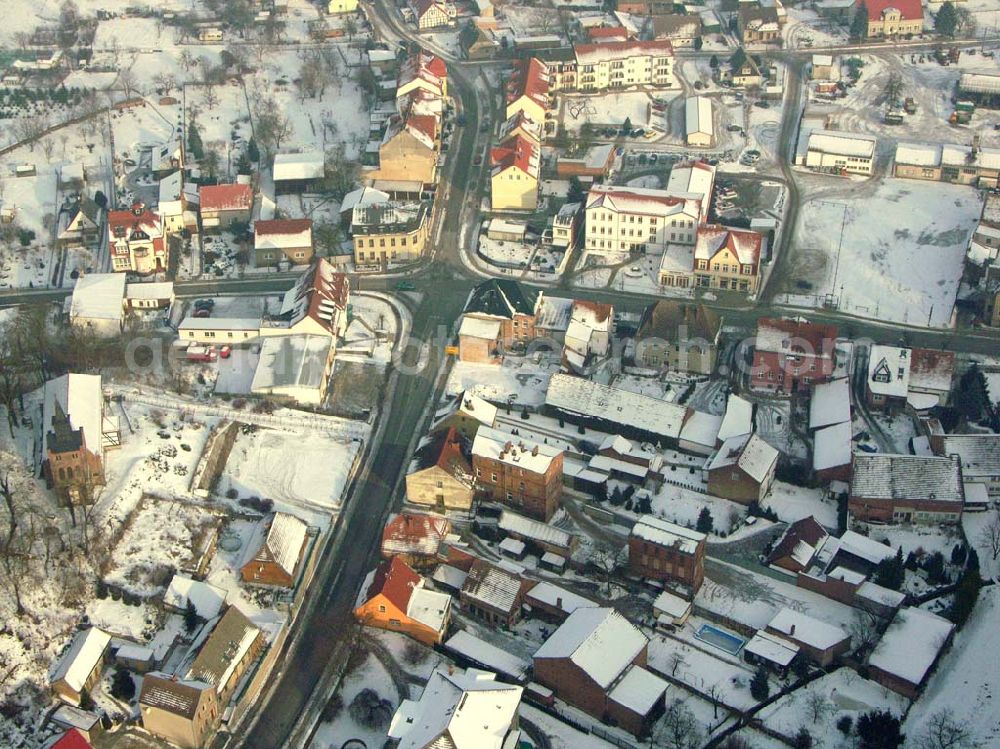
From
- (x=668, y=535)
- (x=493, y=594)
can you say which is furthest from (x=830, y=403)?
(x=493, y=594)

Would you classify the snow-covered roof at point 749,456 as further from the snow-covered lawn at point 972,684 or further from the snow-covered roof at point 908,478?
the snow-covered lawn at point 972,684

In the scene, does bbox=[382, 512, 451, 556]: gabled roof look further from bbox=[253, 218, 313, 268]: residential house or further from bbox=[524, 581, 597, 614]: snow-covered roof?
bbox=[253, 218, 313, 268]: residential house

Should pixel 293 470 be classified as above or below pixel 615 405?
below

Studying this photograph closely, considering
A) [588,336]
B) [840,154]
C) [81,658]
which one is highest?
[840,154]

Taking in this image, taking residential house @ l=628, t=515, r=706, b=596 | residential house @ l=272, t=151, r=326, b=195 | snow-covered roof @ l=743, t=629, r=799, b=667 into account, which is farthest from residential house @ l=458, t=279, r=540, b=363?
snow-covered roof @ l=743, t=629, r=799, b=667

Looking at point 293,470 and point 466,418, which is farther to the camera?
point 466,418

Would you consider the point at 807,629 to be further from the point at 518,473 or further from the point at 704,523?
the point at 518,473

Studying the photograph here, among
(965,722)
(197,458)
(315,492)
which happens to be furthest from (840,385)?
(197,458)
